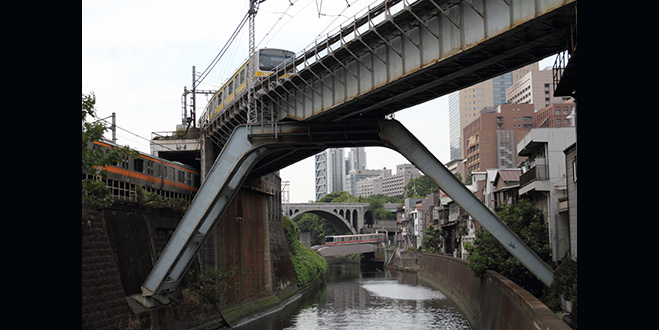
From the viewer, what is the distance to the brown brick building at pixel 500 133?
112 metres

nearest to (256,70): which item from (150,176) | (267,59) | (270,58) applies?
(267,59)

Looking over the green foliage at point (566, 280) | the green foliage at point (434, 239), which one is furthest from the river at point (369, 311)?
the green foliage at point (434, 239)

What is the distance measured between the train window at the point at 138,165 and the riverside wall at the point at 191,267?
254 centimetres

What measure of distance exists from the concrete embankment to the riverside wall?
1468 centimetres

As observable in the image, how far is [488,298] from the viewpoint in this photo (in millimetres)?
30422

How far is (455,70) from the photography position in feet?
65.5

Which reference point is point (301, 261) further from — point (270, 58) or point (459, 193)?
point (459, 193)

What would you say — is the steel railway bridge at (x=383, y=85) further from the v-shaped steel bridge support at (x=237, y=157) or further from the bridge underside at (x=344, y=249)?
the bridge underside at (x=344, y=249)

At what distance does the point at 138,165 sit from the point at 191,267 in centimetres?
710

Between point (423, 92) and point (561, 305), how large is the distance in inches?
395

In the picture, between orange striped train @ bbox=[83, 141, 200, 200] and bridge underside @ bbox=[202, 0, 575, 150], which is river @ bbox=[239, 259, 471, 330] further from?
bridge underside @ bbox=[202, 0, 575, 150]
